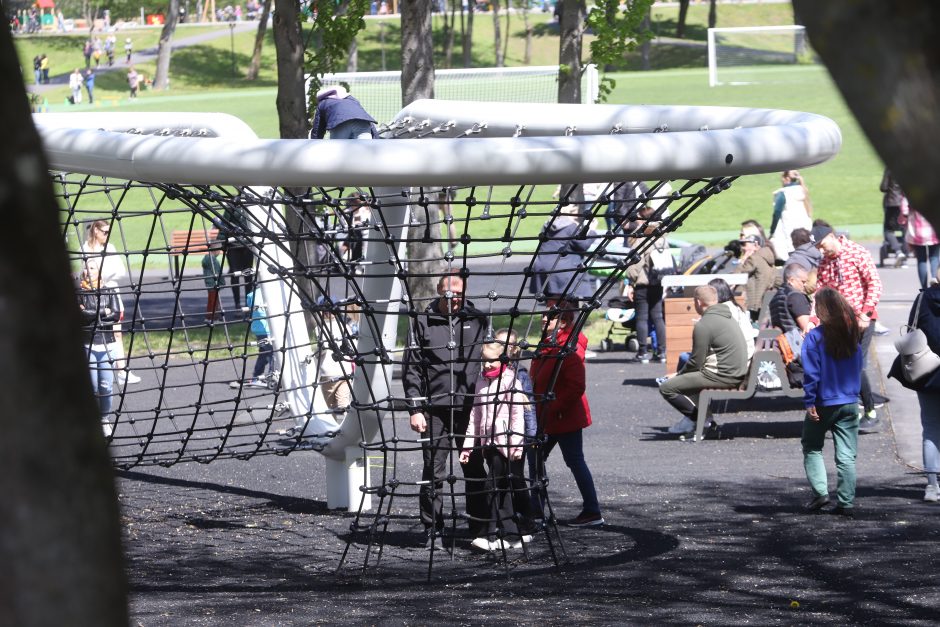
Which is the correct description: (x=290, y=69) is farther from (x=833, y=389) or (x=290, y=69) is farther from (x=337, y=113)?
(x=833, y=389)

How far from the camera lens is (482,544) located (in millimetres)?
7656

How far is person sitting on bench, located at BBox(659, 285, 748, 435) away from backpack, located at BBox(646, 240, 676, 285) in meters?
3.27

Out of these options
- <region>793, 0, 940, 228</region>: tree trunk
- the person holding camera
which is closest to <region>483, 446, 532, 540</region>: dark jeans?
<region>793, 0, 940, 228</region>: tree trunk

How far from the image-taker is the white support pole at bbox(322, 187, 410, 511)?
7.43 m

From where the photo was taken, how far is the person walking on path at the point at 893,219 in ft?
60.6

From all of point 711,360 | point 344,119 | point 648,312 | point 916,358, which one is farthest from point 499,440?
point 648,312

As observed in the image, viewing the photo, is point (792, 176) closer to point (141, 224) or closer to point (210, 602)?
point (210, 602)

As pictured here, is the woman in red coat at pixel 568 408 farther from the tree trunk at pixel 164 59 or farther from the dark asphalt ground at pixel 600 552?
the tree trunk at pixel 164 59

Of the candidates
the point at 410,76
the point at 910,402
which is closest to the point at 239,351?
the point at 410,76

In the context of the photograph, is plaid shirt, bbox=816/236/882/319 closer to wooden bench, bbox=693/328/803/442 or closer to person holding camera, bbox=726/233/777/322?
wooden bench, bbox=693/328/803/442

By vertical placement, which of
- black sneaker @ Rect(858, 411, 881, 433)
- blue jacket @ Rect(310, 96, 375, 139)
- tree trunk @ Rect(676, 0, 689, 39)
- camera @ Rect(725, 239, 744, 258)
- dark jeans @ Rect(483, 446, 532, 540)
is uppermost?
A: tree trunk @ Rect(676, 0, 689, 39)

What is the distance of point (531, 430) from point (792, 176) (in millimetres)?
8338

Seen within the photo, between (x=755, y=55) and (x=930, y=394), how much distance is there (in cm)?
5402

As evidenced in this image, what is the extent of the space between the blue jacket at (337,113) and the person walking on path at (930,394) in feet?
12.4
